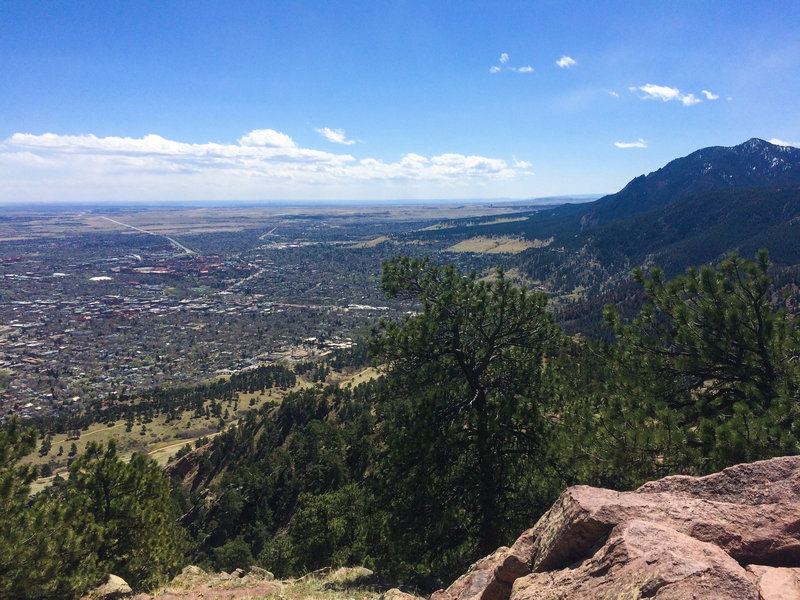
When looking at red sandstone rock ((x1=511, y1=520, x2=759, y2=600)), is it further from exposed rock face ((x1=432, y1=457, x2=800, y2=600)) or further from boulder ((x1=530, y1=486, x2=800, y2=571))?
boulder ((x1=530, y1=486, x2=800, y2=571))

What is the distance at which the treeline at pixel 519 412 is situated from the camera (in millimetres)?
9227

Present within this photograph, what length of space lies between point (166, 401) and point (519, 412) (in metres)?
105

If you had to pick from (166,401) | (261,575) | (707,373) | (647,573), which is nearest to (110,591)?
(261,575)

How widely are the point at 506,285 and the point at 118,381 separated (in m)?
147

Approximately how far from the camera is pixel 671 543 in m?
Result: 4.63

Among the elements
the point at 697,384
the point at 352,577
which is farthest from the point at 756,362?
the point at 352,577

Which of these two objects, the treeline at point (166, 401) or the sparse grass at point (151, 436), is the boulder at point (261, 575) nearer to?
the sparse grass at point (151, 436)

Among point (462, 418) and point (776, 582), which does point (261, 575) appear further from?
point (776, 582)

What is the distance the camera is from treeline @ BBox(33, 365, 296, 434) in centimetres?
9181

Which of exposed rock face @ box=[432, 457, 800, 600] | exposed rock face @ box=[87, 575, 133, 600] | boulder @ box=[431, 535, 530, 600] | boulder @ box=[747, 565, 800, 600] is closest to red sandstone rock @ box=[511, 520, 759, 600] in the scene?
exposed rock face @ box=[432, 457, 800, 600]

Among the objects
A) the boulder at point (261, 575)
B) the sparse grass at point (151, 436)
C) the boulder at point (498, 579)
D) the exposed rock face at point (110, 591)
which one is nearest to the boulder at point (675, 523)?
the boulder at point (498, 579)

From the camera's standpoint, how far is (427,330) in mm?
12375

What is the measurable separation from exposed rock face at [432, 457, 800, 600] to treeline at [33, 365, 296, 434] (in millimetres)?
99866

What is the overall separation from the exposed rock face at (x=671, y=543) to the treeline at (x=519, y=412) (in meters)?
2.83
